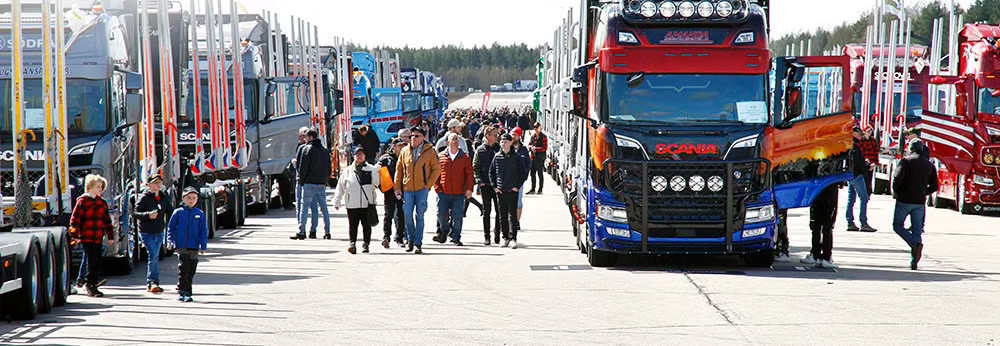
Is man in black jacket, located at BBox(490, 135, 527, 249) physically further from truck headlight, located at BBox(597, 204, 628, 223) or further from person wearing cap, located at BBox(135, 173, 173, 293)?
person wearing cap, located at BBox(135, 173, 173, 293)

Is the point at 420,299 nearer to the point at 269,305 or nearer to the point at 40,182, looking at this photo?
the point at 269,305

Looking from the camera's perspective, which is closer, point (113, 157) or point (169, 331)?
point (169, 331)

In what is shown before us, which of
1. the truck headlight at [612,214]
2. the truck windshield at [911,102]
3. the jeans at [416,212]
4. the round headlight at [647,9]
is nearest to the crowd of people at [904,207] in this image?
the truck headlight at [612,214]

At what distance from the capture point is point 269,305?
12125 mm

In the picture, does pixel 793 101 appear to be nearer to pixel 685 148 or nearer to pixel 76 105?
pixel 685 148

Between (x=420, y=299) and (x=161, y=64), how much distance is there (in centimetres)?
625

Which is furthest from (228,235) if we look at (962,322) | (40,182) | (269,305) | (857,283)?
(962,322)

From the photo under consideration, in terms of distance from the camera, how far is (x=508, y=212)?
1802 centimetres

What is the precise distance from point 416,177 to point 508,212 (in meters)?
1.37

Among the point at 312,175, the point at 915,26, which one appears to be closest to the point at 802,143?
the point at 312,175

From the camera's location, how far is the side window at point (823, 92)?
1539cm

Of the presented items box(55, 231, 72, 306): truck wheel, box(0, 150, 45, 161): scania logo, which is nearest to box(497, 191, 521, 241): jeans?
box(0, 150, 45, 161): scania logo

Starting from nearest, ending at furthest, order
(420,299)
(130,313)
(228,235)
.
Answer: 1. (130,313)
2. (420,299)
3. (228,235)

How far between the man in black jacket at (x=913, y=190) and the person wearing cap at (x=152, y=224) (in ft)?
25.0
